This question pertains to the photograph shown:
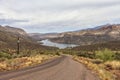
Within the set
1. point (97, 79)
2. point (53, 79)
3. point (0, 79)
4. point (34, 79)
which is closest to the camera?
point (0, 79)

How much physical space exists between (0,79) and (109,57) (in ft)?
206

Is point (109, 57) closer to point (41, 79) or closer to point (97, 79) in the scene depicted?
point (97, 79)

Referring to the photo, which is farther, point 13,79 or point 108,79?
point 108,79

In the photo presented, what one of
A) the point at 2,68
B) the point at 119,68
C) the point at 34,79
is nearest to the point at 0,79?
the point at 34,79

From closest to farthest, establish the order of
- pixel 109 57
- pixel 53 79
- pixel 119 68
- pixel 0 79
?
pixel 0 79
pixel 53 79
pixel 119 68
pixel 109 57

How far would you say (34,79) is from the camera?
18.9 metres

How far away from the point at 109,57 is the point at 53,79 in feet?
194

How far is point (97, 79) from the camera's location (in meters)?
25.1

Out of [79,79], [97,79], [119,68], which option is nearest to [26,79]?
[79,79]

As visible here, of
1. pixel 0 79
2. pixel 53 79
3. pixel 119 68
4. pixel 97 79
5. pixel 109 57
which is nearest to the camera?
pixel 0 79

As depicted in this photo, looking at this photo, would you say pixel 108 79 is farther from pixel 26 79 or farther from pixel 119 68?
pixel 119 68

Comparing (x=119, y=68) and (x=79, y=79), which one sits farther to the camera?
(x=119, y=68)

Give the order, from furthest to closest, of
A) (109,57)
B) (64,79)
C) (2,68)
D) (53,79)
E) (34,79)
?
(109,57)
(2,68)
(64,79)
(53,79)
(34,79)

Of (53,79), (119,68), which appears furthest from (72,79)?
(119,68)
